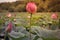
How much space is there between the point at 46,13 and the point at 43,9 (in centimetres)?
4

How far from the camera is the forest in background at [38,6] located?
1291 mm

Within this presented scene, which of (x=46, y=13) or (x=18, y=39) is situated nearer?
(x=18, y=39)

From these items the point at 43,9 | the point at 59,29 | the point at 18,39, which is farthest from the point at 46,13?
the point at 18,39

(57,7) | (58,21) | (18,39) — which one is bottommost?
(18,39)

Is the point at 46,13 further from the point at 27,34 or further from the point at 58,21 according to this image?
the point at 27,34

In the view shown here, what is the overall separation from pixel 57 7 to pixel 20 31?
34 centimetres

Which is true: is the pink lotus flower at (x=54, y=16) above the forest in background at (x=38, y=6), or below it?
below

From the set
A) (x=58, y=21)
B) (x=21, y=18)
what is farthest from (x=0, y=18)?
(x=58, y=21)

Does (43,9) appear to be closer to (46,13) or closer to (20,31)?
(46,13)

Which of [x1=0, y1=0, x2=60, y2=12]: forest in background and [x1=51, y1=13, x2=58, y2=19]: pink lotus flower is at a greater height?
[x1=0, y1=0, x2=60, y2=12]: forest in background

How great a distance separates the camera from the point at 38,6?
1284 millimetres

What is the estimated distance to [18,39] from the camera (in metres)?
1.20

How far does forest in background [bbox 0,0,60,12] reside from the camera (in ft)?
4.24

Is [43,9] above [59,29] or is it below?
above
